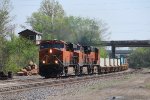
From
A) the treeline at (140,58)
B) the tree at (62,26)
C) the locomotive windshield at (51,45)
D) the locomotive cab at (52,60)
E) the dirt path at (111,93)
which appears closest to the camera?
the dirt path at (111,93)

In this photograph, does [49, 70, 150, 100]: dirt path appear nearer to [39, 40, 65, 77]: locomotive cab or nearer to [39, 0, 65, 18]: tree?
[39, 40, 65, 77]: locomotive cab

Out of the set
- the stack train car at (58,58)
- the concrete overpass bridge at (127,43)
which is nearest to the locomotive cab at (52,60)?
the stack train car at (58,58)

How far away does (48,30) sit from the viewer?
104250 mm

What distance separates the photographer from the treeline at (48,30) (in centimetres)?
5397

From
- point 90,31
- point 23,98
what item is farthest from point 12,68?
point 90,31

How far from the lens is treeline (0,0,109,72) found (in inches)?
2125

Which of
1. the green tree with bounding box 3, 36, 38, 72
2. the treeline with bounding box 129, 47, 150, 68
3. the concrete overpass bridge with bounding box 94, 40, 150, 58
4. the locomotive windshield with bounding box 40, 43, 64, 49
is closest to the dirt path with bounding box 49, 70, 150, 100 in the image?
the locomotive windshield with bounding box 40, 43, 64, 49

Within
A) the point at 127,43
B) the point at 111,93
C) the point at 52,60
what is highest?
the point at 127,43

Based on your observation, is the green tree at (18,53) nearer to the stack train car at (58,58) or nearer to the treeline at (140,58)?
the stack train car at (58,58)

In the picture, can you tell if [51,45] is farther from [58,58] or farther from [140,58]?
[140,58]

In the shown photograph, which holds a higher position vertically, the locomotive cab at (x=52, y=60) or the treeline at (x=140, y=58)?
the treeline at (x=140, y=58)

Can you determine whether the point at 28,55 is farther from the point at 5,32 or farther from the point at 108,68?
the point at 108,68

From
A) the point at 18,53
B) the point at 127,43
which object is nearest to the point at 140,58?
the point at 127,43

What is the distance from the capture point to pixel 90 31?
391ft
